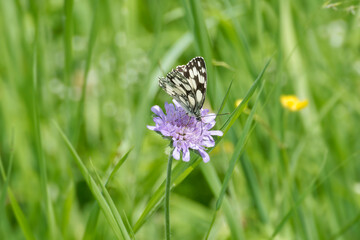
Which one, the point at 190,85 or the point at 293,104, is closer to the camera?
the point at 190,85

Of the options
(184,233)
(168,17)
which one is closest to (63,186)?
(184,233)

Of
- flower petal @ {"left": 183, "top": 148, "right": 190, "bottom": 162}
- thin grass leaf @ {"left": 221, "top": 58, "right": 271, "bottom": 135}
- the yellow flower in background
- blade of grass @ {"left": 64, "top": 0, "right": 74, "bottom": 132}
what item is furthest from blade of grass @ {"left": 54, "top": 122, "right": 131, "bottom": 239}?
the yellow flower in background

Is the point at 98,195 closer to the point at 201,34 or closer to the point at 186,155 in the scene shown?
the point at 186,155

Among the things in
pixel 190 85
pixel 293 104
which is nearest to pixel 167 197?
pixel 190 85

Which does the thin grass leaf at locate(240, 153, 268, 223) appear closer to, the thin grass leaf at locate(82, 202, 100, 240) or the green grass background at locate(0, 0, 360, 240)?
the green grass background at locate(0, 0, 360, 240)

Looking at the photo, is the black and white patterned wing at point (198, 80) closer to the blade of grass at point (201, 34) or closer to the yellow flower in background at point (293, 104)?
the blade of grass at point (201, 34)

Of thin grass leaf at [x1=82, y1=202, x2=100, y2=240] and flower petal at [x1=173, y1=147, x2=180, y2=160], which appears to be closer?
flower petal at [x1=173, y1=147, x2=180, y2=160]
